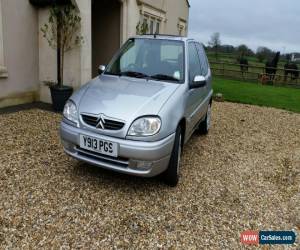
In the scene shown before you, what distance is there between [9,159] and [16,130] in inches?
59.5

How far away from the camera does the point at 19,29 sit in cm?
744

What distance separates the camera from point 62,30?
7.26m

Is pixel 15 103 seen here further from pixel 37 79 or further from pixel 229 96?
pixel 229 96

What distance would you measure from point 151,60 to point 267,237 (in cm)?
291

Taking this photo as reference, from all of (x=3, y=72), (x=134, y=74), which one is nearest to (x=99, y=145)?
(x=134, y=74)

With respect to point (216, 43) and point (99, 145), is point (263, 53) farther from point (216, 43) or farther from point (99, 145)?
point (99, 145)

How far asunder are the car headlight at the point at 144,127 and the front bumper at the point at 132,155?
0.35 ft

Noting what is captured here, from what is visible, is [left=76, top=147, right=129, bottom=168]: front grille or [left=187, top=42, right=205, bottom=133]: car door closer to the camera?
[left=76, top=147, right=129, bottom=168]: front grille

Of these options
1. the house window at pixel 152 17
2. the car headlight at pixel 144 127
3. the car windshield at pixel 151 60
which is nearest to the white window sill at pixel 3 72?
the car windshield at pixel 151 60

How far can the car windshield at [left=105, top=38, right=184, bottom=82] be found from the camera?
14.9ft

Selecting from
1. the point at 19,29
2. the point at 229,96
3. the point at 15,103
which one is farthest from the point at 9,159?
the point at 229,96

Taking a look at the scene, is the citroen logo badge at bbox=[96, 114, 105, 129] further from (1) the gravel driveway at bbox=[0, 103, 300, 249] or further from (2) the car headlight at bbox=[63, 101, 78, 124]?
(1) the gravel driveway at bbox=[0, 103, 300, 249]

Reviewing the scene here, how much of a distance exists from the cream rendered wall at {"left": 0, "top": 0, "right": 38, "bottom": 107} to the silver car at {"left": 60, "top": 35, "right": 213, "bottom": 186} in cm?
373

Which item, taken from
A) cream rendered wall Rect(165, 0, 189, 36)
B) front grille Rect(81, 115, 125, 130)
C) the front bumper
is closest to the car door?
the front bumper
